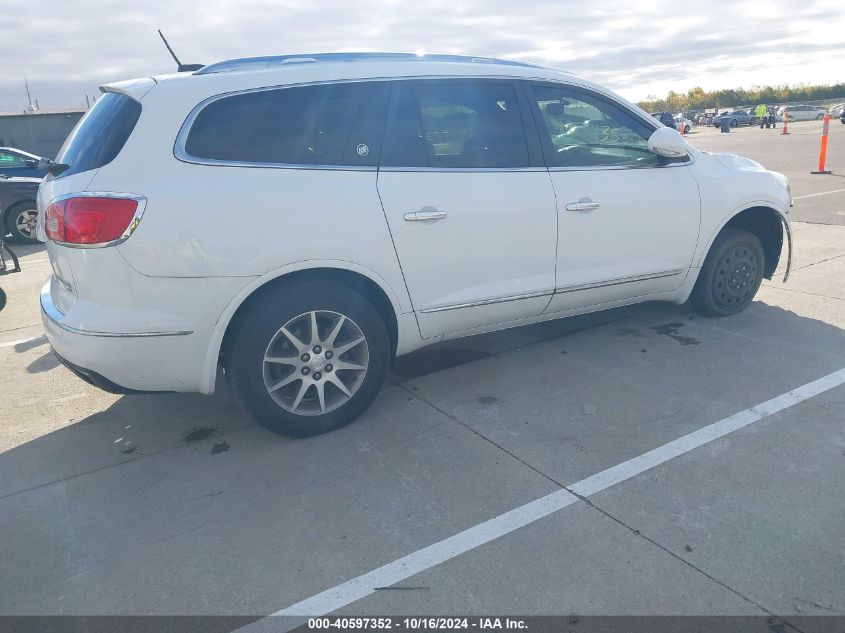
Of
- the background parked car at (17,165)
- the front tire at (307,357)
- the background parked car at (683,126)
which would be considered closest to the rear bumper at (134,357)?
the front tire at (307,357)

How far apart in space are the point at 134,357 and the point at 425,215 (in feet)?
5.32

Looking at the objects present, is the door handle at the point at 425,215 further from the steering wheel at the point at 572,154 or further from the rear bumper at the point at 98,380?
the rear bumper at the point at 98,380

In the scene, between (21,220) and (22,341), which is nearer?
(22,341)

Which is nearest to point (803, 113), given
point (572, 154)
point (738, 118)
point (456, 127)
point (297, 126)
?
point (738, 118)

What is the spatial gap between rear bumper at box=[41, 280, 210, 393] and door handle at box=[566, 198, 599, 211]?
7.37ft

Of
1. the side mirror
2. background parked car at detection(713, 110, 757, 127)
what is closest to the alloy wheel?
the side mirror

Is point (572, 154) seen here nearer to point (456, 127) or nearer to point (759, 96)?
point (456, 127)

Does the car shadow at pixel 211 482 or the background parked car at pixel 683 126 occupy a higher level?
the background parked car at pixel 683 126

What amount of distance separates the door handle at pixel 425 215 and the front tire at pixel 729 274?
92.2 inches

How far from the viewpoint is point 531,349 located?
15.9ft

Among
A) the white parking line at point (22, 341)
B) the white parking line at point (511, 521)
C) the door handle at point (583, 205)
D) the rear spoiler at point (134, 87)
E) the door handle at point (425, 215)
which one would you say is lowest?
the white parking line at point (511, 521)

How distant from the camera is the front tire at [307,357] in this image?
3.39 metres

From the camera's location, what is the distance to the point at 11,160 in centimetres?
1108

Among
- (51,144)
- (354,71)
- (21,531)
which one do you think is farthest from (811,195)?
(51,144)
